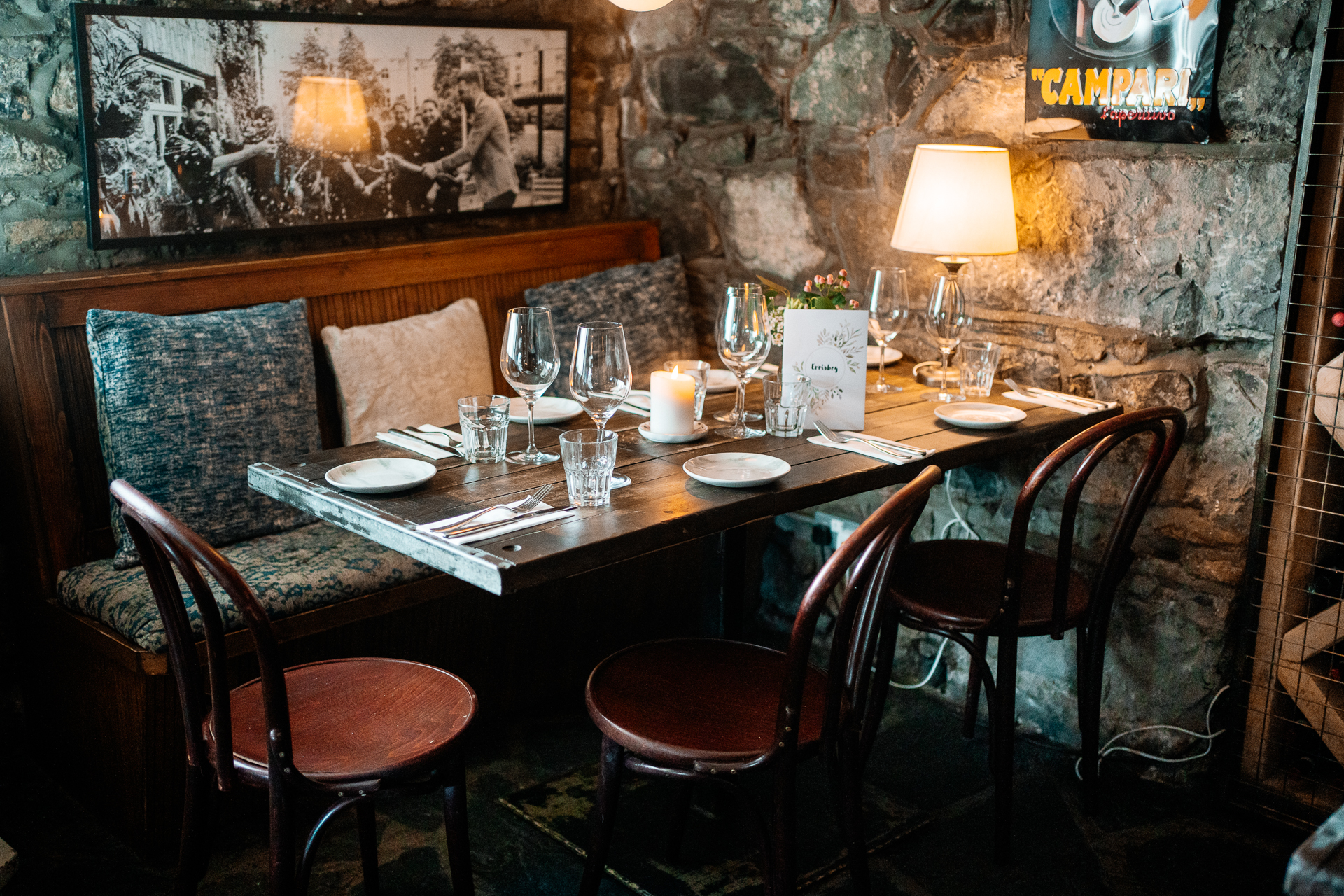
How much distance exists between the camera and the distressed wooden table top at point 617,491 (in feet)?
5.49

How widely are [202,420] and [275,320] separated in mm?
307

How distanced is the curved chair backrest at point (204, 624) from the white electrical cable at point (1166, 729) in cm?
172

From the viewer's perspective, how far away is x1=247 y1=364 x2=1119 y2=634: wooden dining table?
5.51 feet

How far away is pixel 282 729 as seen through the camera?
1.58 m

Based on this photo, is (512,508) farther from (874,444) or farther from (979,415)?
(979,415)

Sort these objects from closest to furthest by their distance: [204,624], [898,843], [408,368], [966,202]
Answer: [204,624] < [898,843] < [966,202] < [408,368]

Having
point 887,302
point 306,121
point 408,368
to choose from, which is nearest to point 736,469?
point 887,302

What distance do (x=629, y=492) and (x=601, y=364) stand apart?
0.24m

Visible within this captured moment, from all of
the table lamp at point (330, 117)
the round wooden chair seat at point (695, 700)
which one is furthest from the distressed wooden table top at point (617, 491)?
the table lamp at point (330, 117)

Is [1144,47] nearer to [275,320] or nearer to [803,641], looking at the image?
[803,641]

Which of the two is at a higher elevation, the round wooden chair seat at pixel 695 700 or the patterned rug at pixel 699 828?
the round wooden chair seat at pixel 695 700

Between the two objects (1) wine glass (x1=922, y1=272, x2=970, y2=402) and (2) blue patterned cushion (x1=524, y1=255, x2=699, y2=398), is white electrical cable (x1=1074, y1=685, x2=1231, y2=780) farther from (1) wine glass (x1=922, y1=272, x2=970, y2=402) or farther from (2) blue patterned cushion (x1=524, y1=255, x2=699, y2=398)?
(2) blue patterned cushion (x1=524, y1=255, x2=699, y2=398)

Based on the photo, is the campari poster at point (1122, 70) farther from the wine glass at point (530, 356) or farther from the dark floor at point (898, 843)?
the dark floor at point (898, 843)

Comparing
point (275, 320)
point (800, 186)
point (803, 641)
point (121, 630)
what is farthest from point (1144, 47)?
point (121, 630)
